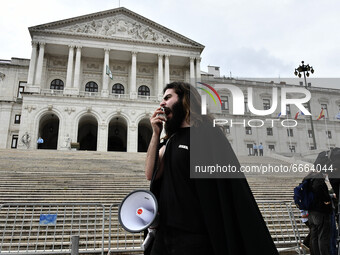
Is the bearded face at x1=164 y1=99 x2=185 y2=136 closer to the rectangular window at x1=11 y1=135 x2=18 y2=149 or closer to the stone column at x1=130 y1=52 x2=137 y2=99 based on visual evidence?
the stone column at x1=130 y1=52 x2=137 y2=99

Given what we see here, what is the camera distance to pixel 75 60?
1442 inches

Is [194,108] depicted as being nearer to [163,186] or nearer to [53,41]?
[163,186]

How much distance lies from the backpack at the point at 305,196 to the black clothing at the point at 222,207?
363 cm

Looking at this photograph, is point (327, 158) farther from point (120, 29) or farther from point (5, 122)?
point (5, 122)

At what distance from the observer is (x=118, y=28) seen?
1505 inches

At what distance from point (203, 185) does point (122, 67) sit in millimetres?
40140

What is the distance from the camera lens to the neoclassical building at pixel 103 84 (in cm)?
3253

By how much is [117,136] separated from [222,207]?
124 ft

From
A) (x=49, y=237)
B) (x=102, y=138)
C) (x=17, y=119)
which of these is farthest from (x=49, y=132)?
(x=49, y=237)

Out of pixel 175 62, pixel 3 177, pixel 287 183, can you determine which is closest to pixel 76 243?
pixel 3 177

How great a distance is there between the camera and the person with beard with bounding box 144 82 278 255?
1684mm

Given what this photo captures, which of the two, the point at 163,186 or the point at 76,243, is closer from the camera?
the point at 163,186

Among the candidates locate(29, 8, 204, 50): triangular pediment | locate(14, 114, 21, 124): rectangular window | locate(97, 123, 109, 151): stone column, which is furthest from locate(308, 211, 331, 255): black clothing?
locate(14, 114, 21, 124): rectangular window

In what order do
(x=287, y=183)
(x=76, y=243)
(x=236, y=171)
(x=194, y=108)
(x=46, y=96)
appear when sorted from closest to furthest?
(x=236, y=171)
(x=194, y=108)
(x=76, y=243)
(x=287, y=183)
(x=46, y=96)
